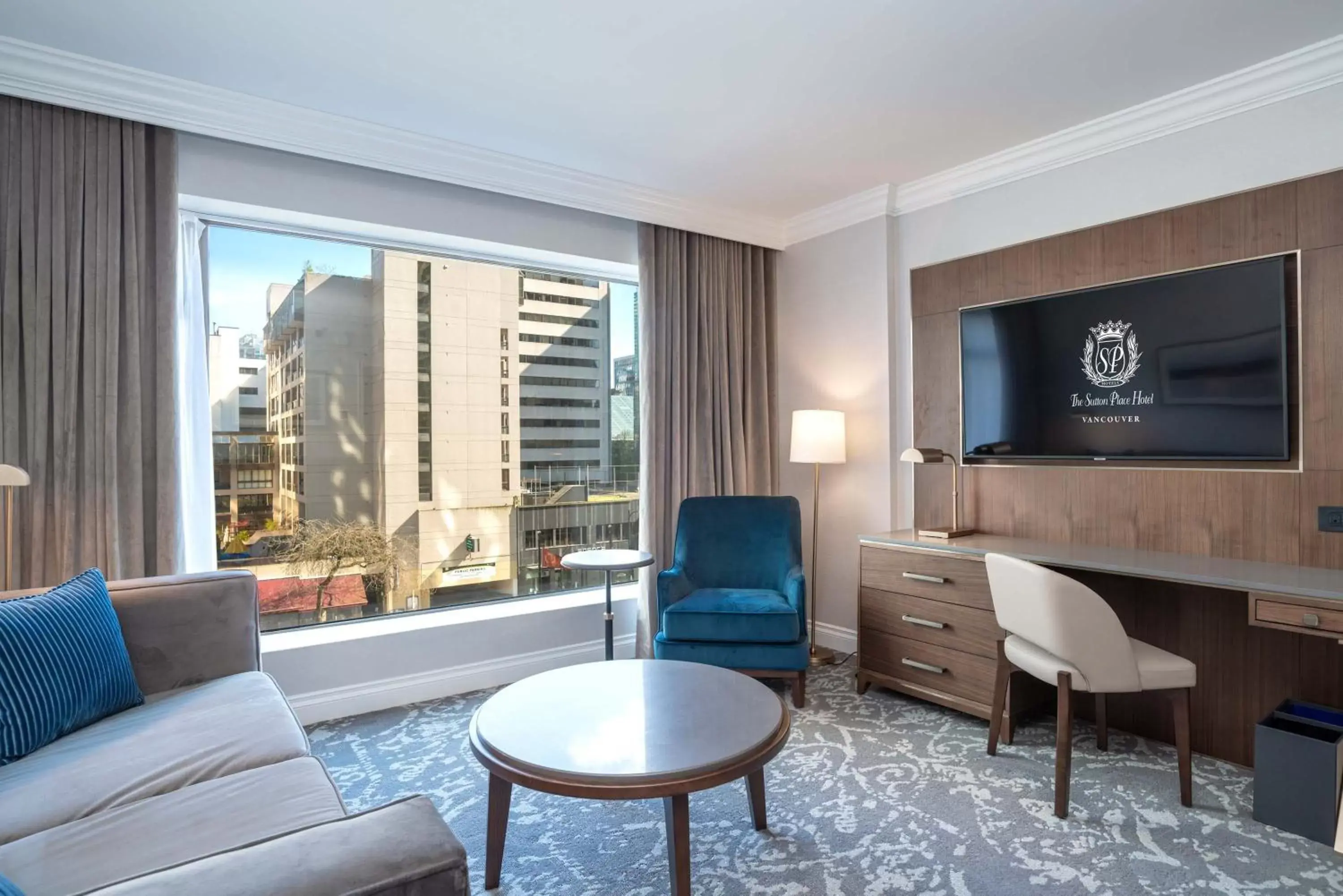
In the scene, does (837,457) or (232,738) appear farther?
(837,457)

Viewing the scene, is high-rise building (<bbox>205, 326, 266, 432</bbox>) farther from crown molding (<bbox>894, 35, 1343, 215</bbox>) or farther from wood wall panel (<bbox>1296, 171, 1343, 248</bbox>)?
wood wall panel (<bbox>1296, 171, 1343, 248</bbox>)

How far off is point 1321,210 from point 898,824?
2573mm

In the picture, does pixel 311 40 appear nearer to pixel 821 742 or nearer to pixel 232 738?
pixel 232 738

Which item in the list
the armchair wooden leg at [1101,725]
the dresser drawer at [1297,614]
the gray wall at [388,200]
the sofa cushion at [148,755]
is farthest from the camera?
the gray wall at [388,200]

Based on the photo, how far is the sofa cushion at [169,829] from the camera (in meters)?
1.28

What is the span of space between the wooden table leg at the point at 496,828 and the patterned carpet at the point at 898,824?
0.16 ft

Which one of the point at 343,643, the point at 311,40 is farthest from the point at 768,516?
the point at 311,40

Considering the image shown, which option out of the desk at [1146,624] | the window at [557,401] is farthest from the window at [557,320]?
the desk at [1146,624]

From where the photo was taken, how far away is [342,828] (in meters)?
1.03

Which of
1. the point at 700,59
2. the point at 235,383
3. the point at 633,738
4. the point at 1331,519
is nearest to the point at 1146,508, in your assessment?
the point at 1331,519

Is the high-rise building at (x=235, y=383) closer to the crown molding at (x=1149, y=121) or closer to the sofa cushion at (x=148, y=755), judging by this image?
the sofa cushion at (x=148, y=755)

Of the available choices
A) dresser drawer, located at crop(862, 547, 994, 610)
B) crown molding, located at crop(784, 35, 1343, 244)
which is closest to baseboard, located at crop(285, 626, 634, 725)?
dresser drawer, located at crop(862, 547, 994, 610)

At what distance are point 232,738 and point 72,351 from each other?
68.0 inches

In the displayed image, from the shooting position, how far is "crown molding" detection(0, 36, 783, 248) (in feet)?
8.46
